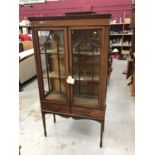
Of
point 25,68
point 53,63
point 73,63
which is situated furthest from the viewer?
point 25,68

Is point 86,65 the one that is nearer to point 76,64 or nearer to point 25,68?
point 76,64

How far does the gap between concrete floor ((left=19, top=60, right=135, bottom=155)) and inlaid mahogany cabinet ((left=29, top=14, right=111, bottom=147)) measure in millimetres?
285

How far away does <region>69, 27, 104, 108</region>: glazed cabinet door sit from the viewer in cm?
160

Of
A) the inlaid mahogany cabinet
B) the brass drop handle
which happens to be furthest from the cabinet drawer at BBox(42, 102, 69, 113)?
A: the brass drop handle

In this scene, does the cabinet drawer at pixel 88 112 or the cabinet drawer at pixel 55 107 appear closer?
the cabinet drawer at pixel 88 112

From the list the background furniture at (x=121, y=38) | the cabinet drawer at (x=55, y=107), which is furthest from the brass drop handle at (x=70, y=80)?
the background furniture at (x=121, y=38)

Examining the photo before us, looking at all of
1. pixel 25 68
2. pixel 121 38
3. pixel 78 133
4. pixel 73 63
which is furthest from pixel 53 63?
pixel 121 38

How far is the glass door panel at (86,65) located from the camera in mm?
1611

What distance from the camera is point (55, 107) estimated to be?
1953 millimetres

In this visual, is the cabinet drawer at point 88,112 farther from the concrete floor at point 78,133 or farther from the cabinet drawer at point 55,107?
the concrete floor at point 78,133

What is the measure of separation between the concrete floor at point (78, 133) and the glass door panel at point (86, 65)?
513 mm

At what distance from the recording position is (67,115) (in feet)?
6.34
